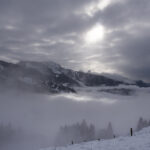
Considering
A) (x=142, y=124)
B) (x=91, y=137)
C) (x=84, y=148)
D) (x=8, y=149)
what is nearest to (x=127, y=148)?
(x=84, y=148)

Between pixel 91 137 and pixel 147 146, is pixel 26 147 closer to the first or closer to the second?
pixel 91 137

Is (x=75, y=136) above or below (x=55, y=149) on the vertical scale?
below

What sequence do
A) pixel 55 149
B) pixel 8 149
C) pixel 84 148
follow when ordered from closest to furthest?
pixel 84 148 → pixel 55 149 → pixel 8 149

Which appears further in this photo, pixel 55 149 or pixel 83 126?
pixel 83 126

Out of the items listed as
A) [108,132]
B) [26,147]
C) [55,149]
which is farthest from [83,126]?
[55,149]

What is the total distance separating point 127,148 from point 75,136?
155 m

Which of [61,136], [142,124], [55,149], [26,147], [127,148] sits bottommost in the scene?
[26,147]

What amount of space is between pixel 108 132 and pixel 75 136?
29.6 meters

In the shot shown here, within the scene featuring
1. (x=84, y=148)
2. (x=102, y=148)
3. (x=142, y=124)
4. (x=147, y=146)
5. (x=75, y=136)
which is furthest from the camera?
(x=75, y=136)

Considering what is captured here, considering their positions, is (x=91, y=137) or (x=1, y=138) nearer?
(x=91, y=137)

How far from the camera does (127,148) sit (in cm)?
1977

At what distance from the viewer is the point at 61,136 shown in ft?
573

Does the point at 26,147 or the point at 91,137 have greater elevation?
the point at 91,137

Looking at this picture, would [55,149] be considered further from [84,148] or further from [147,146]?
[147,146]
